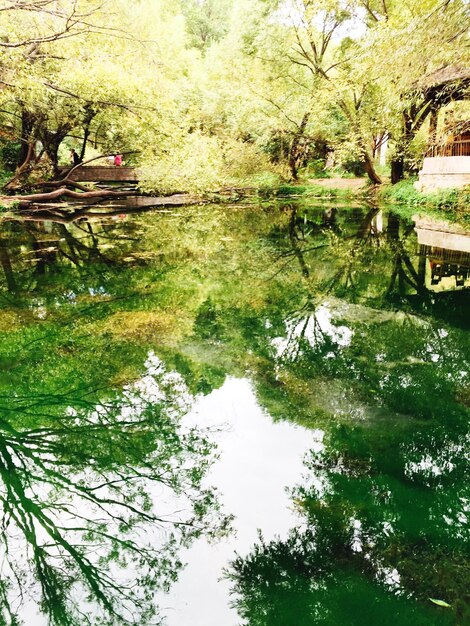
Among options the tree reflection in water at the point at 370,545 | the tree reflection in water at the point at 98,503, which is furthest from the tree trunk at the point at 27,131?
the tree reflection in water at the point at 370,545

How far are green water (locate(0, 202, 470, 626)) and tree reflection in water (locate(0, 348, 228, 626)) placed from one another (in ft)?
0.04

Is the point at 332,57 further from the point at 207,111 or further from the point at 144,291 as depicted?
the point at 144,291

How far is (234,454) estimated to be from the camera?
3.62 m

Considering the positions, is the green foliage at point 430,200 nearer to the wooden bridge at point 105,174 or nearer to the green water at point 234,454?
the green water at point 234,454

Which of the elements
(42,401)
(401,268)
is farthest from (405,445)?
(401,268)

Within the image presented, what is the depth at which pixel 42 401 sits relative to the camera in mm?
4262

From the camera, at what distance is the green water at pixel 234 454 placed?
244 centimetres

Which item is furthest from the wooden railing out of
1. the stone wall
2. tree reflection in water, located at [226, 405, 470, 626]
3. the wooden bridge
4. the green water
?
tree reflection in water, located at [226, 405, 470, 626]

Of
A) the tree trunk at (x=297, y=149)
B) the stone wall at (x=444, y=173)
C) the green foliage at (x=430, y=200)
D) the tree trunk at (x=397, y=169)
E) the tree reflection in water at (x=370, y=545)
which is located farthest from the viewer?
the tree trunk at (x=297, y=149)

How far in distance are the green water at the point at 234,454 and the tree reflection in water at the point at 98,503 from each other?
0.01 metres

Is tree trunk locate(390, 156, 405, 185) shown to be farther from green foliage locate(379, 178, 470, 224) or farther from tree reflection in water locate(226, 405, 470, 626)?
tree reflection in water locate(226, 405, 470, 626)

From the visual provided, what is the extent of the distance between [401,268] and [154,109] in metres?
8.21

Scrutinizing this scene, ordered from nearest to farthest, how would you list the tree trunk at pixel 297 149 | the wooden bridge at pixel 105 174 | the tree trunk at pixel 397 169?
the tree trunk at pixel 397 169
the tree trunk at pixel 297 149
the wooden bridge at pixel 105 174

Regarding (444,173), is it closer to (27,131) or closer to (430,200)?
(430,200)
